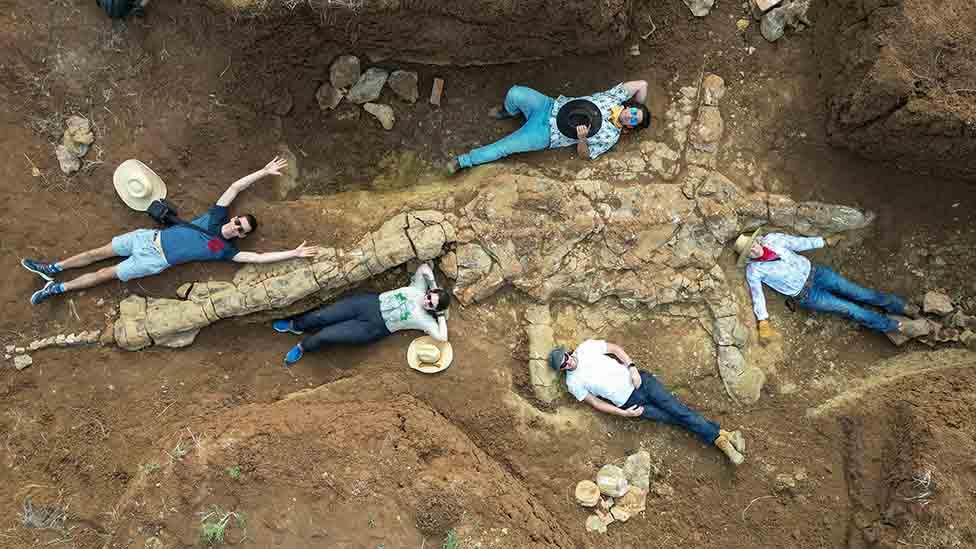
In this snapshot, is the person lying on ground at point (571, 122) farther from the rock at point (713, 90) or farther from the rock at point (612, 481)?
the rock at point (612, 481)

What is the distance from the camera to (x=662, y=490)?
483 centimetres

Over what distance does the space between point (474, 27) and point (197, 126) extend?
244 cm

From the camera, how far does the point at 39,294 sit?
4809 mm

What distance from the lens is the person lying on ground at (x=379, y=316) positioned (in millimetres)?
4789

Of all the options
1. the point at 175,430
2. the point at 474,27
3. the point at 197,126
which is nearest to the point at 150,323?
the point at 175,430

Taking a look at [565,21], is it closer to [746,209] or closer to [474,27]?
[474,27]

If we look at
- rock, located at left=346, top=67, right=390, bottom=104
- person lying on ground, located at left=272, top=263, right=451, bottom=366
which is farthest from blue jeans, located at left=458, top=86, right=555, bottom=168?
person lying on ground, located at left=272, top=263, right=451, bottom=366

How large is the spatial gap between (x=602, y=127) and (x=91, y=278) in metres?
4.33

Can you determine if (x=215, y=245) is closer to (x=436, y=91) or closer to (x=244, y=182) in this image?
(x=244, y=182)

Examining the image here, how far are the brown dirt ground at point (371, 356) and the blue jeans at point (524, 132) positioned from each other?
26 cm

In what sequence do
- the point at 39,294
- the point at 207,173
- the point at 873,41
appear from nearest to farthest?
the point at 873,41 < the point at 39,294 < the point at 207,173

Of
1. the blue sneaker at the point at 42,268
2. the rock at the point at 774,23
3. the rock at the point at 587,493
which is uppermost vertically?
the rock at the point at 774,23

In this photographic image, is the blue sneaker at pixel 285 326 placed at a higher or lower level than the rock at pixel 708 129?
lower

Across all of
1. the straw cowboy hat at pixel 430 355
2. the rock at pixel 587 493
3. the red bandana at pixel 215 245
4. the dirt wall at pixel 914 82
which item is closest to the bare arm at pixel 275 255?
the red bandana at pixel 215 245
